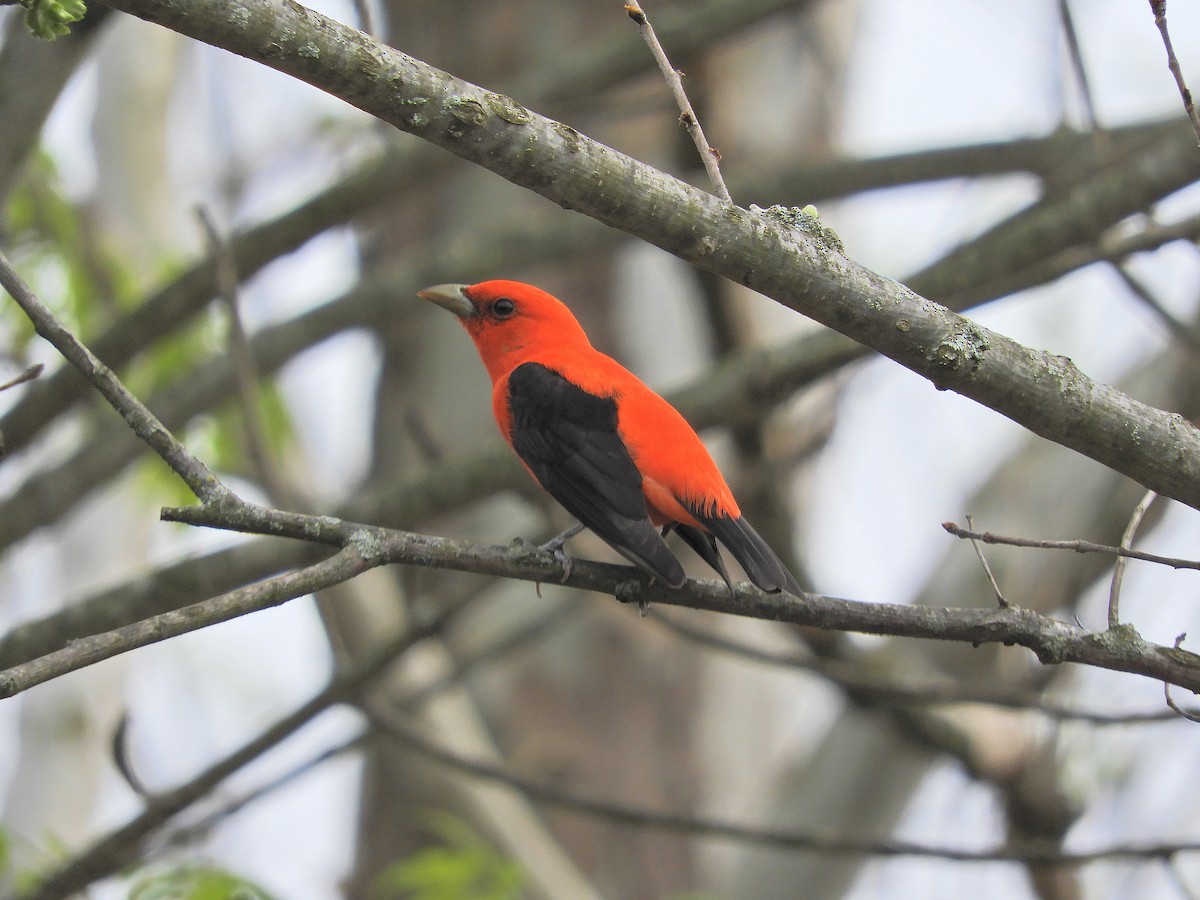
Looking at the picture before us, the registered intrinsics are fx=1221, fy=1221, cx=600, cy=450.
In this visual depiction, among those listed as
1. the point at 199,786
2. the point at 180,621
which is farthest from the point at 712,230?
the point at 199,786

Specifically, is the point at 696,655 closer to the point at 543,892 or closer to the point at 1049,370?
the point at 543,892

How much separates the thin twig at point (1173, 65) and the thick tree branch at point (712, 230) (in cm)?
62

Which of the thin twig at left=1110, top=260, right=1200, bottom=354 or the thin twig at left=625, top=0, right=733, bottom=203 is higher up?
the thin twig at left=1110, top=260, right=1200, bottom=354

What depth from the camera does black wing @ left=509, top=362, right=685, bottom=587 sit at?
3.10 m

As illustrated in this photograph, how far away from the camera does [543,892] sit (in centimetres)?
583

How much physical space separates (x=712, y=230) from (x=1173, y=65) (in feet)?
3.70

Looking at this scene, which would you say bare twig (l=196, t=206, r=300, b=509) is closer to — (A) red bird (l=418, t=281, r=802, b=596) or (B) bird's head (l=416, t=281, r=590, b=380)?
(B) bird's head (l=416, t=281, r=590, b=380)

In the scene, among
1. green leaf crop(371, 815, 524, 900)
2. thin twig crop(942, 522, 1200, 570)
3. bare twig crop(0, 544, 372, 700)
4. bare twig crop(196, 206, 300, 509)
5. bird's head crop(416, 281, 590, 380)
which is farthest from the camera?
green leaf crop(371, 815, 524, 900)

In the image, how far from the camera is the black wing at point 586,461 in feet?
10.2

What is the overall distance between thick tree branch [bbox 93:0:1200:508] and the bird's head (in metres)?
2.14

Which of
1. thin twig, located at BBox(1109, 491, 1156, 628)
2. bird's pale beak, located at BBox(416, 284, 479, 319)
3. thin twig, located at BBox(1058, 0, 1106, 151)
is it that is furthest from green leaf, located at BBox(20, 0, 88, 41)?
thin twig, located at BBox(1058, 0, 1106, 151)

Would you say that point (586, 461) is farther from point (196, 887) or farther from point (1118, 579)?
point (196, 887)

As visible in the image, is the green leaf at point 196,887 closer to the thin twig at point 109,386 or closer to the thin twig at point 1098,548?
the thin twig at point 109,386

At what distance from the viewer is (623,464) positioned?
3.47 m
